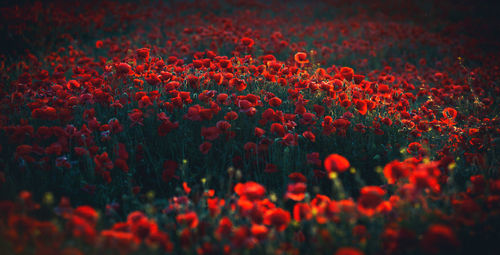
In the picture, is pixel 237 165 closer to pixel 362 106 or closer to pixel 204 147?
pixel 204 147

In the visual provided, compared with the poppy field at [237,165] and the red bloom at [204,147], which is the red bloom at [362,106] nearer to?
the poppy field at [237,165]

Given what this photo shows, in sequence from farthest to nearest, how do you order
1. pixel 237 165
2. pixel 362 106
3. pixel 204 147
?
pixel 362 106
pixel 237 165
pixel 204 147

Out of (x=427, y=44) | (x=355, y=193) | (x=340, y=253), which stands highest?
(x=427, y=44)

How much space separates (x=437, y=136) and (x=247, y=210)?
7.72 feet

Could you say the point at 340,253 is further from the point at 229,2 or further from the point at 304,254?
the point at 229,2

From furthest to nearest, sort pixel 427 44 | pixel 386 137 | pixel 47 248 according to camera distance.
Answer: pixel 427 44, pixel 386 137, pixel 47 248

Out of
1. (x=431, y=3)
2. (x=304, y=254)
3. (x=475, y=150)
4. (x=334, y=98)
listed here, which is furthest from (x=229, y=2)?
(x=304, y=254)

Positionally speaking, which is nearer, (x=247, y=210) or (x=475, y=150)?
(x=247, y=210)

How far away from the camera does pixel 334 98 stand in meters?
3.03

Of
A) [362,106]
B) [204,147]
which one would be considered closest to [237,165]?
[204,147]

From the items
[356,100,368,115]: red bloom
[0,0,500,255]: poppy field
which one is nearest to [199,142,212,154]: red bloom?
[0,0,500,255]: poppy field

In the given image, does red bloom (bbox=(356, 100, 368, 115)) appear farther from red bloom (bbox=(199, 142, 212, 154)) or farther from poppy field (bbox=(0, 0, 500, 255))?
red bloom (bbox=(199, 142, 212, 154))

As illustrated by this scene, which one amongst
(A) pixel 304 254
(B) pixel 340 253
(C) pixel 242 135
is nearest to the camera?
(B) pixel 340 253

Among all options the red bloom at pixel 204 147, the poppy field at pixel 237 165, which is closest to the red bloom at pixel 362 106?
the poppy field at pixel 237 165
